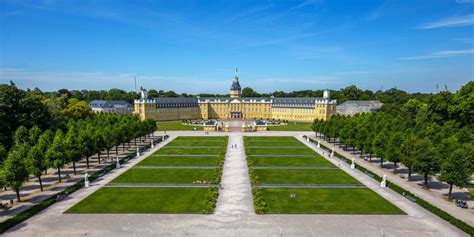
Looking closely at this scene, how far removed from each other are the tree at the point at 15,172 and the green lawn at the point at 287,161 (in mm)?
27525

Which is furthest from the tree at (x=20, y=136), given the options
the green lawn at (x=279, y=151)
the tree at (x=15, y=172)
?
the green lawn at (x=279, y=151)

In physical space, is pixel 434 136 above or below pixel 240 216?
above

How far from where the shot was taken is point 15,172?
28.4 m

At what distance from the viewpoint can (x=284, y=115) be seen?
132000mm

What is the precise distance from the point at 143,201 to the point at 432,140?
3976cm

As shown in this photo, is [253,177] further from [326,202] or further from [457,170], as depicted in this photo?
[457,170]

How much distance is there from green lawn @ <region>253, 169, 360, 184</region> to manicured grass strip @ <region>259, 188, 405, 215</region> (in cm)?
306

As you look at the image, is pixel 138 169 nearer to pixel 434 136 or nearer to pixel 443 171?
pixel 443 171

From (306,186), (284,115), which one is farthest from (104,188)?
(284,115)

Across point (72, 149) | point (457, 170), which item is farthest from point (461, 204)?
point (72, 149)

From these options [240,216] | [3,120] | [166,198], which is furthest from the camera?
[3,120]

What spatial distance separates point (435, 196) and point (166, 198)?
27.3 meters

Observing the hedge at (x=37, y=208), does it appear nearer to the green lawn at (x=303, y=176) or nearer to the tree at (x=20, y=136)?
the tree at (x=20, y=136)

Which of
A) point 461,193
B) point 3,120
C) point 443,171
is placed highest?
point 3,120
